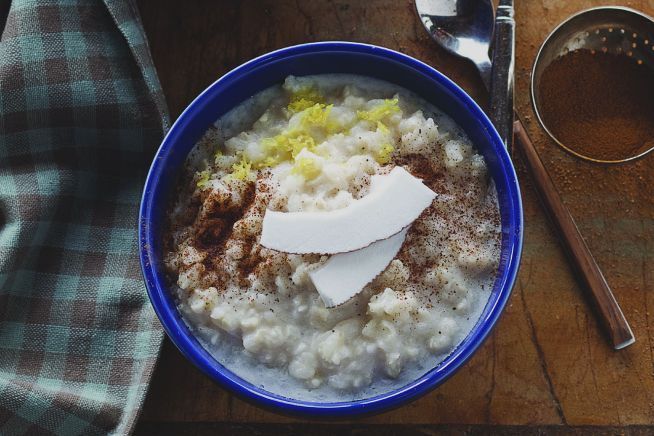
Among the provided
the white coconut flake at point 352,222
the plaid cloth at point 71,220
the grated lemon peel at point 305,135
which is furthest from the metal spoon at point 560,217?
the plaid cloth at point 71,220

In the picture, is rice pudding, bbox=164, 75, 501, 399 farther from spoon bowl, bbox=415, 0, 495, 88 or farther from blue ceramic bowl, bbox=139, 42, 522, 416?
spoon bowl, bbox=415, 0, 495, 88

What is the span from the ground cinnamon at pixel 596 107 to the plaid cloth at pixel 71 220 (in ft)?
3.66

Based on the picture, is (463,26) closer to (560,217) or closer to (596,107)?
(596,107)

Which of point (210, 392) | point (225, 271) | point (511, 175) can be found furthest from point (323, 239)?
point (210, 392)

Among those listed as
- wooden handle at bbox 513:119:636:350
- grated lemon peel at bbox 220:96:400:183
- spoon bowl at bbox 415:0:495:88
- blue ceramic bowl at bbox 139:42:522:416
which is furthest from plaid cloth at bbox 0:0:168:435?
wooden handle at bbox 513:119:636:350

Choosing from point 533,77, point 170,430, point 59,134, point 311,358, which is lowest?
point 170,430

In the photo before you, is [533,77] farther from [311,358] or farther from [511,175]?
[311,358]

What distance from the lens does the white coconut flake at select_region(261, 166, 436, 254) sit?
170cm

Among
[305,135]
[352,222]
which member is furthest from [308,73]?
[352,222]

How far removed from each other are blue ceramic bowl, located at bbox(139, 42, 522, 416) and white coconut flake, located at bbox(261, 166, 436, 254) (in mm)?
240

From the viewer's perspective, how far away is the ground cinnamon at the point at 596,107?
2.21m

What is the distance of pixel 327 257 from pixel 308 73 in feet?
1.73

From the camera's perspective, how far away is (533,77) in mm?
2189

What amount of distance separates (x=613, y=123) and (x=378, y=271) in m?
0.95
